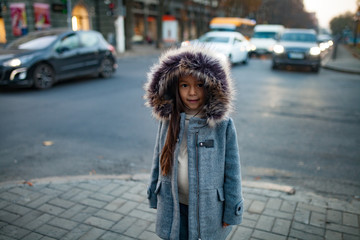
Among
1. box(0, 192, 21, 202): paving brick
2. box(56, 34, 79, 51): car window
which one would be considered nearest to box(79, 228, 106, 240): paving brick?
box(0, 192, 21, 202): paving brick

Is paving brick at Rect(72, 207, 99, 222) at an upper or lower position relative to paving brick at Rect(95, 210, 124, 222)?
upper

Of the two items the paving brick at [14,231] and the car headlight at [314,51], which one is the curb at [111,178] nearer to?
the paving brick at [14,231]

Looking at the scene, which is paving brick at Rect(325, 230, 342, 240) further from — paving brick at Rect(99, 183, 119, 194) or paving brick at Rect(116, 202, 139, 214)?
paving brick at Rect(99, 183, 119, 194)

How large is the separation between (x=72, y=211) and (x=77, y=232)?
0.37 metres

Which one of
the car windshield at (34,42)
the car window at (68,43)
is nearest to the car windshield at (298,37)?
the car window at (68,43)

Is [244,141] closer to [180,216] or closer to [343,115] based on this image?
[343,115]

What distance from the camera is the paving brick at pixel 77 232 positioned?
9.10 ft

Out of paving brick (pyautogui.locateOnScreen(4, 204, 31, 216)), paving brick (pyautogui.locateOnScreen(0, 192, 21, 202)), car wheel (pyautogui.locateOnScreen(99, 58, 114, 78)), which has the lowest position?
paving brick (pyautogui.locateOnScreen(4, 204, 31, 216))

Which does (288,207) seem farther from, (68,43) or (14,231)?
(68,43)

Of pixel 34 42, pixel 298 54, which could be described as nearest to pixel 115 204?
pixel 34 42

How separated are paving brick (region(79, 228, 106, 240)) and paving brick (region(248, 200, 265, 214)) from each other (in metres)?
1.43

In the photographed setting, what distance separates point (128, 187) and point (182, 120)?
6.45 feet

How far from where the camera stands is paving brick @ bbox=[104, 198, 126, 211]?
3244 millimetres

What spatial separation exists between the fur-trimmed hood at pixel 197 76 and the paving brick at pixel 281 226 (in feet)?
4.95
